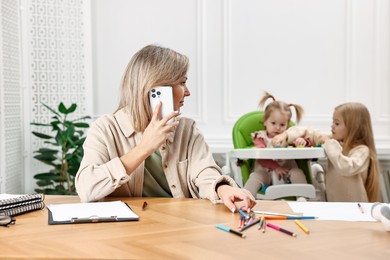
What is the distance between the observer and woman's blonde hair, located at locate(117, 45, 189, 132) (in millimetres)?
1999

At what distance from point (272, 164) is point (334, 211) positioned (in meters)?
2.09

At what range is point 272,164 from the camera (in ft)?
12.1

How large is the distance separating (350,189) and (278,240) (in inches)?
99.3

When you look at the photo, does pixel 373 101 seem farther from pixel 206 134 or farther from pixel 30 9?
pixel 30 9

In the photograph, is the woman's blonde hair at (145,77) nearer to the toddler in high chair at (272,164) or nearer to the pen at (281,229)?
the pen at (281,229)

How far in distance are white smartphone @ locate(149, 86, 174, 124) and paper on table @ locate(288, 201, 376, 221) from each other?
55cm

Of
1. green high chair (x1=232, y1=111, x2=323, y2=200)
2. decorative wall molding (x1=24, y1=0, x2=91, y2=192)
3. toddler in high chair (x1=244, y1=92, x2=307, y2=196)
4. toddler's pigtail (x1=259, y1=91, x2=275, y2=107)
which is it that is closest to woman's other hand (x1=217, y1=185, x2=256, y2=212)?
green high chair (x1=232, y1=111, x2=323, y2=200)

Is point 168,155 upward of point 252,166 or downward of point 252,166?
upward

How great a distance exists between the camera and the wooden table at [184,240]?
3.73 feet

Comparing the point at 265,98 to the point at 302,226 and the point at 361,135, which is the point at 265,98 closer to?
the point at 361,135

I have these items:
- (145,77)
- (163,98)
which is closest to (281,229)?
(163,98)

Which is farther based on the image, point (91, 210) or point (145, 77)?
point (145, 77)

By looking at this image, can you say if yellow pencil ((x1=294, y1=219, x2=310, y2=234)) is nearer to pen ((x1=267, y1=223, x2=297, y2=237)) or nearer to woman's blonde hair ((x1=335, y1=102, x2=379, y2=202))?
pen ((x1=267, y1=223, x2=297, y2=237))

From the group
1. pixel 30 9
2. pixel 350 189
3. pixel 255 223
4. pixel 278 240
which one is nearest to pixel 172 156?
pixel 255 223
